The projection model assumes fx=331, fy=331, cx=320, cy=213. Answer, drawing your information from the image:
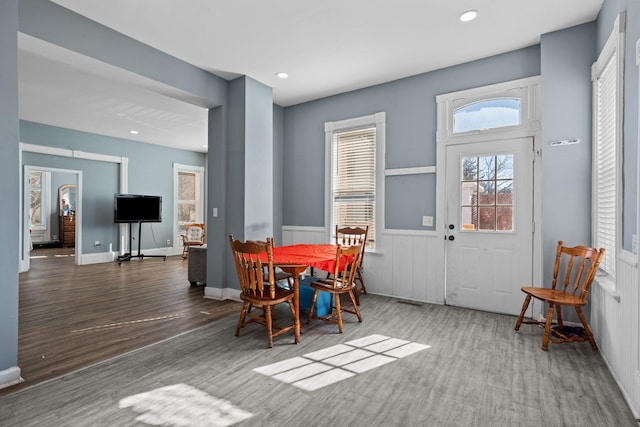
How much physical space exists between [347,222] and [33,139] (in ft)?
21.2

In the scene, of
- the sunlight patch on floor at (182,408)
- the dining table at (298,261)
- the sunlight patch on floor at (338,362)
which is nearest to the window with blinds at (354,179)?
the dining table at (298,261)

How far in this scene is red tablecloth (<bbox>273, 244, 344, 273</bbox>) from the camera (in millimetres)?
3082

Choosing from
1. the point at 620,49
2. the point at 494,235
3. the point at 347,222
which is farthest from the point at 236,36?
the point at 494,235

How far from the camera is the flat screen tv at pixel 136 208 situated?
24.9 feet

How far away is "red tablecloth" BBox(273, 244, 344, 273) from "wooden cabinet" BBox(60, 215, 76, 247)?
10006 mm

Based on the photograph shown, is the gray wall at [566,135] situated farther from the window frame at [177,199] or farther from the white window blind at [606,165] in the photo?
the window frame at [177,199]

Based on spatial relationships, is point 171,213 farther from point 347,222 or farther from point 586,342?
point 586,342

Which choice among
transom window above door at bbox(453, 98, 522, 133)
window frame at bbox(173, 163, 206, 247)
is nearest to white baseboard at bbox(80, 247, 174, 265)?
window frame at bbox(173, 163, 206, 247)

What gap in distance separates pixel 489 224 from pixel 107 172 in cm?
809

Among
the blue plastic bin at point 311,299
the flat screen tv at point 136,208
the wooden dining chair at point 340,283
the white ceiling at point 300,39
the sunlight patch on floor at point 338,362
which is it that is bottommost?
the sunlight patch on floor at point 338,362

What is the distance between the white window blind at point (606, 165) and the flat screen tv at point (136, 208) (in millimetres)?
8280

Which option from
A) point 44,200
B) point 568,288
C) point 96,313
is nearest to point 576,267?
point 568,288

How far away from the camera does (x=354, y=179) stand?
4.95 metres

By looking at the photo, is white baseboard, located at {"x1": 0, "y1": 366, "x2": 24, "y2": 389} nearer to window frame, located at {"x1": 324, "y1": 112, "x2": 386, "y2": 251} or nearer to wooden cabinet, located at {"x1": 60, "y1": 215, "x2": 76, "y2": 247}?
window frame, located at {"x1": 324, "y1": 112, "x2": 386, "y2": 251}
